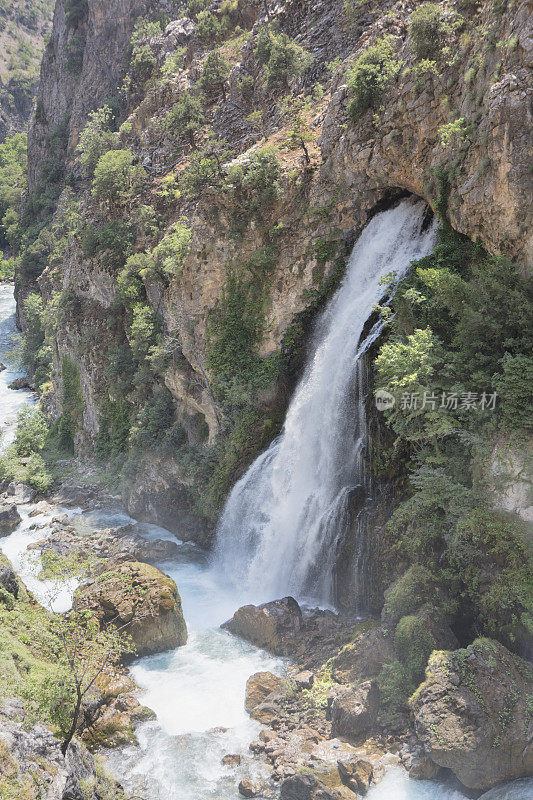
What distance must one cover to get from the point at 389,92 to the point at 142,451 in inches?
675

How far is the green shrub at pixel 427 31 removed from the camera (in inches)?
615

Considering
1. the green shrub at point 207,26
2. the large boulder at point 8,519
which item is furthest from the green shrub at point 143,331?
the green shrub at point 207,26

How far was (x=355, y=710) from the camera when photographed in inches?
480

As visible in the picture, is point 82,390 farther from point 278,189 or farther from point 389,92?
point 389,92

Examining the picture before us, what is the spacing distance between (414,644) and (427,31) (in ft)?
51.6

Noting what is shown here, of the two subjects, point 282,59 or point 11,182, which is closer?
point 282,59

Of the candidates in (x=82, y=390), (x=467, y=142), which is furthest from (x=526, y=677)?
(x=82, y=390)

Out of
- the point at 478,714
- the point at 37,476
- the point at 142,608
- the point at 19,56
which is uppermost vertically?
the point at 19,56

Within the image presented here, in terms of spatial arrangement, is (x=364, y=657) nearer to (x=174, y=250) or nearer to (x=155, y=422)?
(x=155, y=422)

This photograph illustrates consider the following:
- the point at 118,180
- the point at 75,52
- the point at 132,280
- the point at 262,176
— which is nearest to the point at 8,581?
the point at 262,176

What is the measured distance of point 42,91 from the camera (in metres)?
57.7

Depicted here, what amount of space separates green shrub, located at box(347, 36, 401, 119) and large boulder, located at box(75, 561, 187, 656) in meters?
16.1

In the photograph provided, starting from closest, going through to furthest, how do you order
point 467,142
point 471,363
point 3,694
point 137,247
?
1. point 3,694
2. point 471,363
3. point 467,142
4. point 137,247

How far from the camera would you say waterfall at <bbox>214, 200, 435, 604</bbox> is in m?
17.3
